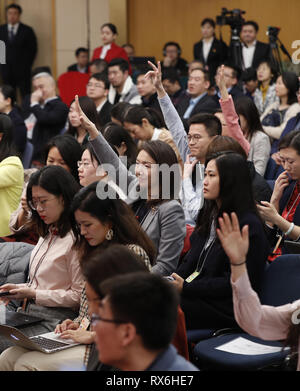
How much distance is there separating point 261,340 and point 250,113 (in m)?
2.20

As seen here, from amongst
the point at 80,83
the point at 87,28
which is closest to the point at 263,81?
the point at 80,83

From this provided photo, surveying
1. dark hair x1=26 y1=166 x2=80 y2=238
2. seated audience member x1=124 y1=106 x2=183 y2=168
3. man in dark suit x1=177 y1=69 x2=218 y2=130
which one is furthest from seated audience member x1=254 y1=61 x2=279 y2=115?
dark hair x1=26 y1=166 x2=80 y2=238

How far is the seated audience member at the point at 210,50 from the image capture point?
7281mm

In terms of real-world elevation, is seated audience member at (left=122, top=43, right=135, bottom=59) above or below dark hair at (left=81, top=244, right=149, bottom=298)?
above

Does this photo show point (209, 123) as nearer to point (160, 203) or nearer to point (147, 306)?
point (160, 203)

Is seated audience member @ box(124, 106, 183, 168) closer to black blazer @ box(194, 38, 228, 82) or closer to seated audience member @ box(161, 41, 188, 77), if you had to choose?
black blazer @ box(194, 38, 228, 82)

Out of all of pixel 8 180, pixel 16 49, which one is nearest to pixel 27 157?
pixel 8 180

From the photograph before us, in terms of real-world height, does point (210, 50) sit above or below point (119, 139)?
above

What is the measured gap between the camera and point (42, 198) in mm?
2920

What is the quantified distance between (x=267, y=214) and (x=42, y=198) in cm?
99

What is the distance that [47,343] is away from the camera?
2.47 m

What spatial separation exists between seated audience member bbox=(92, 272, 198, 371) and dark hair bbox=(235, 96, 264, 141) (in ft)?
9.83

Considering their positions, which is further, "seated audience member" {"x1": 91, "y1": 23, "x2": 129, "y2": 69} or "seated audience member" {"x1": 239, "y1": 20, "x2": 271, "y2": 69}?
"seated audience member" {"x1": 91, "y1": 23, "x2": 129, "y2": 69}

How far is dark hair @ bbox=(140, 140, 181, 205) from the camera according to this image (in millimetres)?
3178
